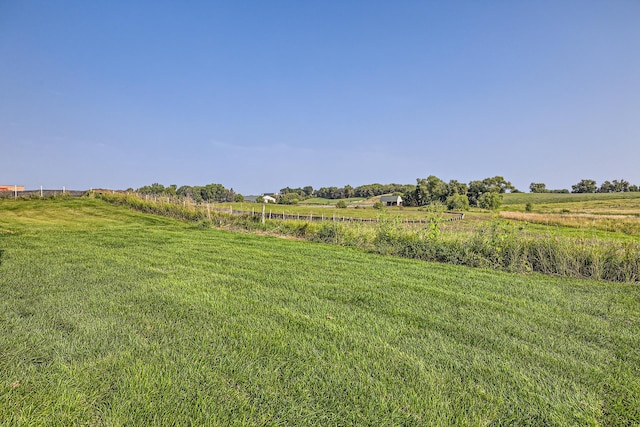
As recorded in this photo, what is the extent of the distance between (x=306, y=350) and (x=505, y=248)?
5.44 meters

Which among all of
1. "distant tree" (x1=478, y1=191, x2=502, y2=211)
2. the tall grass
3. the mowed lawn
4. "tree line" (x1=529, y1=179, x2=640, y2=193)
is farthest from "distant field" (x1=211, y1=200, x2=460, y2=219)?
"tree line" (x1=529, y1=179, x2=640, y2=193)

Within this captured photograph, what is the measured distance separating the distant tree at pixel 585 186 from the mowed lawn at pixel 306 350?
118160 mm

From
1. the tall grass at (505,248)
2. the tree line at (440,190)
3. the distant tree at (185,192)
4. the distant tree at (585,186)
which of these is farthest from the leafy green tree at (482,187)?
the tall grass at (505,248)

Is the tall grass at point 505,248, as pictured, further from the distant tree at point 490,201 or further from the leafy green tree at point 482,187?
the leafy green tree at point 482,187

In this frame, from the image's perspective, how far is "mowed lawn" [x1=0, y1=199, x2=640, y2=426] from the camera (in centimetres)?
169

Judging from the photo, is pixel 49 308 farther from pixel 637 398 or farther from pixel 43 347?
A: pixel 637 398

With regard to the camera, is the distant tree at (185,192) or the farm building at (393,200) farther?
the farm building at (393,200)

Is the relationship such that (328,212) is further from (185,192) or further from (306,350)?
(306,350)

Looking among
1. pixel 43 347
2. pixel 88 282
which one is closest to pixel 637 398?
pixel 43 347

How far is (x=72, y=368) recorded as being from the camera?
6.39 feet

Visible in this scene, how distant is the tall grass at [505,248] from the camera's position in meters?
5.28

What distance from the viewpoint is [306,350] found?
2289 millimetres

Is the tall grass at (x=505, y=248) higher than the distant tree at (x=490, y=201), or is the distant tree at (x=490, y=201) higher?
the distant tree at (x=490, y=201)

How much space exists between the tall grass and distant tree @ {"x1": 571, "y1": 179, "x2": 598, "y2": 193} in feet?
379
